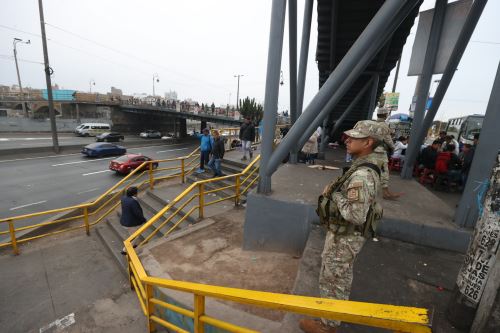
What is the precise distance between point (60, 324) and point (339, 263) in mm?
4570

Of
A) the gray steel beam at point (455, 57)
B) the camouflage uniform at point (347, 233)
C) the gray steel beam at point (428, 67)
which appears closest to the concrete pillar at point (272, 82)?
the camouflage uniform at point (347, 233)

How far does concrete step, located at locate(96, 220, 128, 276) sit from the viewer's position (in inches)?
213

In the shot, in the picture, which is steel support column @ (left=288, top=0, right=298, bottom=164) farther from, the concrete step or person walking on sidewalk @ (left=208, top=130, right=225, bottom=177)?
the concrete step

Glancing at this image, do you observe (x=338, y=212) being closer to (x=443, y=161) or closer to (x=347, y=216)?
(x=347, y=216)

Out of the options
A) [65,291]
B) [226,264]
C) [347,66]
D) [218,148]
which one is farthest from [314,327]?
[218,148]

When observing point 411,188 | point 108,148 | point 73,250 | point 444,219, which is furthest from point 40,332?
point 108,148

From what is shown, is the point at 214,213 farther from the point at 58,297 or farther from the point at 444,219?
the point at 444,219

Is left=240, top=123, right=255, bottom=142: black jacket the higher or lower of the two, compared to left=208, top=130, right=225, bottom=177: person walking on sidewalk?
higher

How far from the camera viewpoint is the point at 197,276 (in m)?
3.87

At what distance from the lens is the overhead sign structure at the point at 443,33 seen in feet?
17.6

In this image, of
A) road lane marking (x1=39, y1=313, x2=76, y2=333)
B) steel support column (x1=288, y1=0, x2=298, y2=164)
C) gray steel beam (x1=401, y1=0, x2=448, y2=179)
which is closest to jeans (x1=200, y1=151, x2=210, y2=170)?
steel support column (x1=288, y1=0, x2=298, y2=164)

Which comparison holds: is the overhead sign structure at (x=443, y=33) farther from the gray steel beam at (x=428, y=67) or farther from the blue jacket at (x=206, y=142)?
the blue jacket at (x=206, y=142)

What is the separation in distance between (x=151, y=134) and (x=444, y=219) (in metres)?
41.9

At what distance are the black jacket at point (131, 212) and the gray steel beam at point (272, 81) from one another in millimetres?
3029
